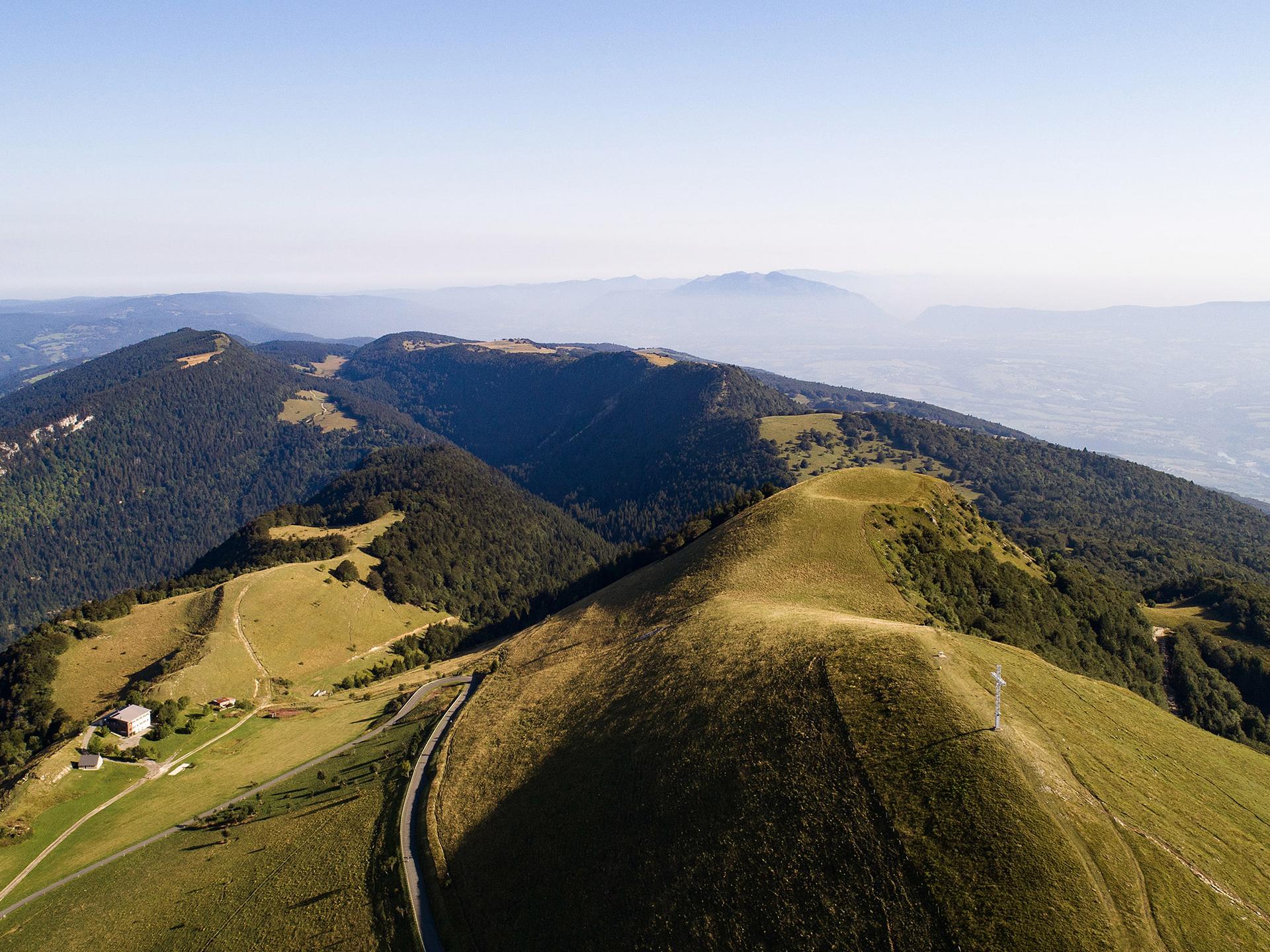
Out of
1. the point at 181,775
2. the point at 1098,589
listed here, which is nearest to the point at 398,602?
the point at 181,775

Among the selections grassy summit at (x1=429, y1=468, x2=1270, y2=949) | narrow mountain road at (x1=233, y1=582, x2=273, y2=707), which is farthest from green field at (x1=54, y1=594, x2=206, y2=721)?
grassy summit at (x1=429, y1=468, x2=1270, y2=949)

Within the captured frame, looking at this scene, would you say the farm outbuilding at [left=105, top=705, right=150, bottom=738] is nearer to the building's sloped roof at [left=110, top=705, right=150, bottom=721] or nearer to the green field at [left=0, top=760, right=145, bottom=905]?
the building's sloped roof at [left=110, top=705, right=150, bottom=721]

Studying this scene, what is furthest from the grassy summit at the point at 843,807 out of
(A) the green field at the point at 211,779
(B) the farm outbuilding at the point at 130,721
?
(B) the farm outbuilding at the point at 130,721

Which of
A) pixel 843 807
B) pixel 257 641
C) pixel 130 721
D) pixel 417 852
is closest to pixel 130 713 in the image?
pixel 130 721

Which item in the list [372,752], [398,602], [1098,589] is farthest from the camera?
[398,602]

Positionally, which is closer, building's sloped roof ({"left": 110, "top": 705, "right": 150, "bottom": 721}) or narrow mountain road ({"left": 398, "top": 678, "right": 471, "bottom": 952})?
narrow mountain road ({"left": 398, "top": 678, "right": 471, "bottom": 952})

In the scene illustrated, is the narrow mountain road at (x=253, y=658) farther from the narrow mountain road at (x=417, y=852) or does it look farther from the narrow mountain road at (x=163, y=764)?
the narrow mountain road at (x=417, y=852)

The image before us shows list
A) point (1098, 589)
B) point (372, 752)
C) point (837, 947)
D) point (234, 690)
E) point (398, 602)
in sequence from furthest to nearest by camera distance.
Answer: point (398, 602) < point (234, 690) < point (1098, 589) < point (372, 752) < point (837, 947)

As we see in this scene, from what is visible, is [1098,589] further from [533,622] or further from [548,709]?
[533,622]
